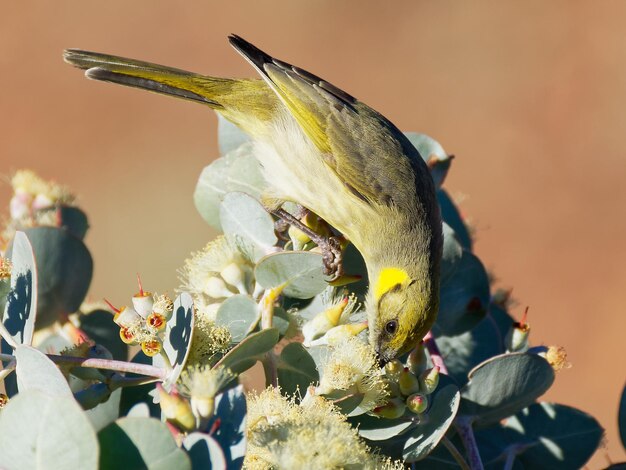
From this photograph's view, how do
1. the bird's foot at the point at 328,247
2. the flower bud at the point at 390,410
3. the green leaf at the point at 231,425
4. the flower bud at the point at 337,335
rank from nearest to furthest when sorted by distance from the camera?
the green leaf at the point at 231,425
the flower bud at the point at 390,410
the flower bud at the point at 337,335
the bird's foot at the point at 328,247

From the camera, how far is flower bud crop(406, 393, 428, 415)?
2162 millimetres

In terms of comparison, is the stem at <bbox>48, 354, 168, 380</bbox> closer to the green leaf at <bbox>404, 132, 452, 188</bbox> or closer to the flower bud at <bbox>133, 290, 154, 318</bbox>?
the flower bud at <bbox>133, 290, 154, 318</bbox>

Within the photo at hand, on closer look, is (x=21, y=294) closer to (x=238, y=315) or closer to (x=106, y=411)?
(x=106, y=411)

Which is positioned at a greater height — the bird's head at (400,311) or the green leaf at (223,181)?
the green leaf at (223,181)

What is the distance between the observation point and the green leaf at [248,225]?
260 cm

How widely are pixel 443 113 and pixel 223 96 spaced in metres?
7.50

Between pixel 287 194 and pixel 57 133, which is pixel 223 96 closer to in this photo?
pixel 287 194

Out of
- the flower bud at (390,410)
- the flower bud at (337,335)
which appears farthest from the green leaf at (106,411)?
the flower bud at (390,410)

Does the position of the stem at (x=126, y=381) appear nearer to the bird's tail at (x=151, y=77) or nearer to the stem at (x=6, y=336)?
the stem at (x=6, y=336)

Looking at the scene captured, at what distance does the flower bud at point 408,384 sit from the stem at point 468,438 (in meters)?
0.25

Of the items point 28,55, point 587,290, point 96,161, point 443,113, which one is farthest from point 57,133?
point 587,290

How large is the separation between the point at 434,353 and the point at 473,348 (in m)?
0.33

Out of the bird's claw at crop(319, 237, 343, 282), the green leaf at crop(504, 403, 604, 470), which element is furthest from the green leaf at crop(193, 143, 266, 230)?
the green leaf at crop(504, 403, 604, 470)

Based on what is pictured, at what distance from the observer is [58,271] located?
2625 mm
